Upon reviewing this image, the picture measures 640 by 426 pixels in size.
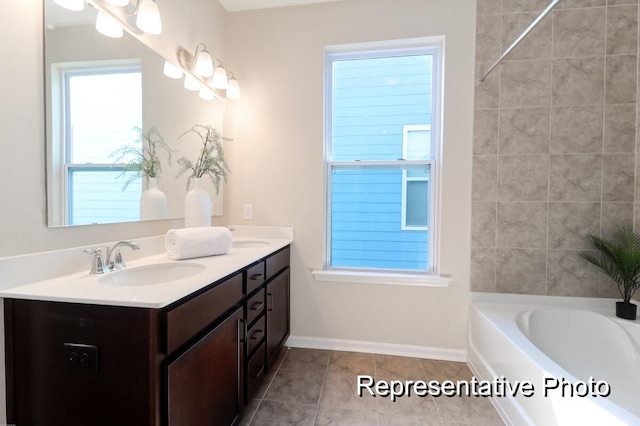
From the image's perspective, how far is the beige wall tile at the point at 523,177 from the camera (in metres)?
1.84

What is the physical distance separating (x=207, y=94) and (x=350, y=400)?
84.8 inches

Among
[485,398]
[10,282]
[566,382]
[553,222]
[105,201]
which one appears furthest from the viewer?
[553,222]

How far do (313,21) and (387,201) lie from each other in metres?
1.47

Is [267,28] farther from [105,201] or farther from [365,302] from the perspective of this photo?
[365,302]

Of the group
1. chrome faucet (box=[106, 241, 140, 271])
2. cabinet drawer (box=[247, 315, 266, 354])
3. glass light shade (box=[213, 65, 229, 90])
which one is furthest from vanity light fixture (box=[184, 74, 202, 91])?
cabinet drawer (box=[247, 315, 266, 354])

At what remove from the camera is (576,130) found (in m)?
1.81

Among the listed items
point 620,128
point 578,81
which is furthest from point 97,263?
point 620,128

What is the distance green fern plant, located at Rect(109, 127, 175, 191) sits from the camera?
51.2 inches

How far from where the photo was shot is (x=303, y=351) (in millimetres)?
2066

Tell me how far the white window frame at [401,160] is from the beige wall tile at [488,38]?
0.24m

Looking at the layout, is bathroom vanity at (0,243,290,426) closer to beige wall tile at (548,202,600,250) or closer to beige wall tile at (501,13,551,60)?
beige wall tile at (548,202,600,250)

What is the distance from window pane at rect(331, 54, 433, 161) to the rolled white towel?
3.80 feet

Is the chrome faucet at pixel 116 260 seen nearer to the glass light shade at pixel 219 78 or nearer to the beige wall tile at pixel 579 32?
the glass light shade at pixel 219 78

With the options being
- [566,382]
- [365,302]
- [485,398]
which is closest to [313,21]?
[365,302]
